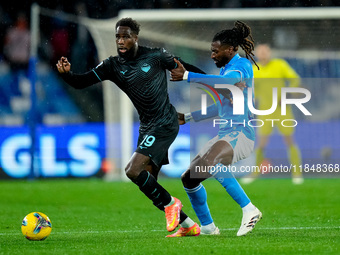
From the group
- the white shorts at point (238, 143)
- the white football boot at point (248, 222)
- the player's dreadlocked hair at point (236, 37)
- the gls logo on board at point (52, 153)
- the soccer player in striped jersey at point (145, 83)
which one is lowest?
the gls logo on board at point (52, 153)

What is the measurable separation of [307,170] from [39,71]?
230 inches

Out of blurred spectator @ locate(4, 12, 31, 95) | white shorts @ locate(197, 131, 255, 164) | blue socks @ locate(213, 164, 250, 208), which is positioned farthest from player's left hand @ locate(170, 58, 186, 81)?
blurred spectator @ locate(4, 12, 31, 95)

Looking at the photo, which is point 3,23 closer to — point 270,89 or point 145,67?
point 270,89

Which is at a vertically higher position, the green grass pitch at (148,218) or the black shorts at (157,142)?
the black shorts at (157,142)

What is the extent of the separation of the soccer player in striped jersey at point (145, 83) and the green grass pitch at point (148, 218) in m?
0.73

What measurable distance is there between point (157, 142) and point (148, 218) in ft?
6.82

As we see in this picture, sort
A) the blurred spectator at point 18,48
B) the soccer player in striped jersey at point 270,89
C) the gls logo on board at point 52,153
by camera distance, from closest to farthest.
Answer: the soccer player in striped jersey at point 270,89
the gls logo on board at point 52,153
the blurred spectator at point 18,48

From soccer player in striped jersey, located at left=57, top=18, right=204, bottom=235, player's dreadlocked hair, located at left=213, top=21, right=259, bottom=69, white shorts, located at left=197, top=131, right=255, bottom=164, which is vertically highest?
player's dreadlocked hair, located at left=213, top=21, right=259, bottom=69

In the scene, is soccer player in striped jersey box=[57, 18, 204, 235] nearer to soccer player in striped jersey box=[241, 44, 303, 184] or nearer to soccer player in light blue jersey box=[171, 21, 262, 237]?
soccer player in light blue jersey box=[171, 21, 262, 237]

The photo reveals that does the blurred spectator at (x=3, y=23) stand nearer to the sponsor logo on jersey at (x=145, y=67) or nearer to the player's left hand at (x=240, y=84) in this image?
the sponsor logo on jersey at (x=145, y=67)

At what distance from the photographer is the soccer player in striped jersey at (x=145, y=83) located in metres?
7.02

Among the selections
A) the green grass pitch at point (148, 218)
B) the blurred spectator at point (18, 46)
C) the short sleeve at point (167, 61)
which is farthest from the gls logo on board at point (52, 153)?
the short sleeve at point (167, 61)

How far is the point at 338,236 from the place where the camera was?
22.3 ft

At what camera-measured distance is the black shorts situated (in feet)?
22.7
